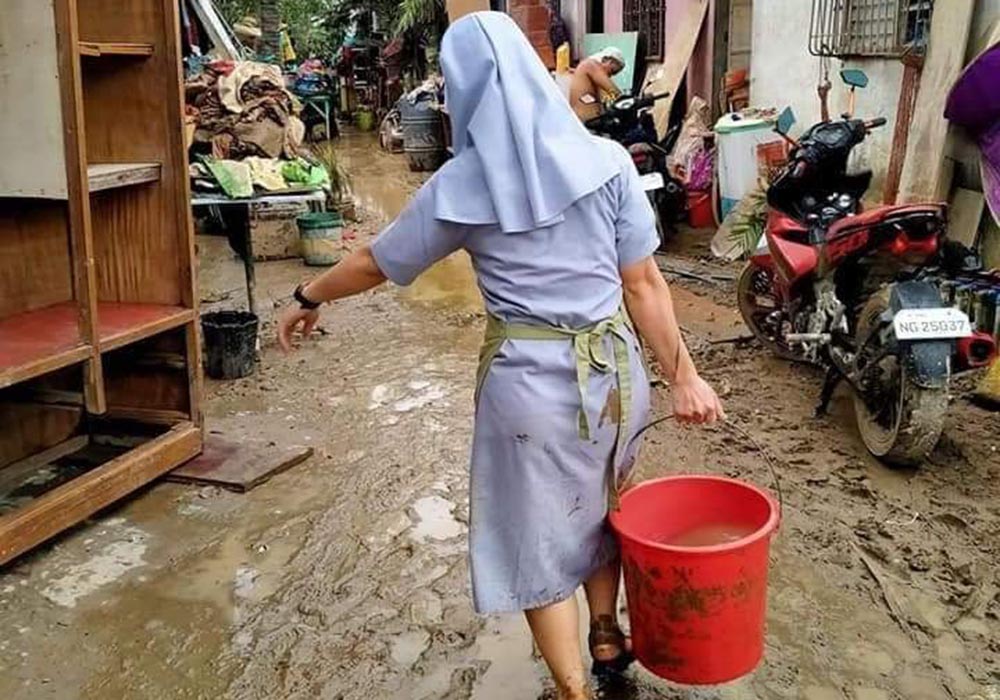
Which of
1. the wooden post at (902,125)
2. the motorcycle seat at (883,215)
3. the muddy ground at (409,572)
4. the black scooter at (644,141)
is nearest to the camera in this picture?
the muddy ground at (409,572)

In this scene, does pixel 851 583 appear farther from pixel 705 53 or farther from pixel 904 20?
pixel 705 53

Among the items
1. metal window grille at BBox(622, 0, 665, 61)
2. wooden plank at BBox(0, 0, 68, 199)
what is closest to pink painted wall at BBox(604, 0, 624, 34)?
metal window grille at BBox(622, 0, 665, 61)

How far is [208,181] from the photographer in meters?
5.74

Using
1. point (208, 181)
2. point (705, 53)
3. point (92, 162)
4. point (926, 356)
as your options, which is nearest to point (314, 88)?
point (705, 53)

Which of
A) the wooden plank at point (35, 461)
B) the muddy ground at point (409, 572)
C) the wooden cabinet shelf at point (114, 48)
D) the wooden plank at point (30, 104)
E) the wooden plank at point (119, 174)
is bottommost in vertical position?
the muddy ground at point (409, 572)

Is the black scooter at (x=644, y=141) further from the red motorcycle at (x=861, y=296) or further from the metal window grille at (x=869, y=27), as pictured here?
the red motorcycle at (x=861, y=296)

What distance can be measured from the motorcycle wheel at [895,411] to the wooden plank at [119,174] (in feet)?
9.45

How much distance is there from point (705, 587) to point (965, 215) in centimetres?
397

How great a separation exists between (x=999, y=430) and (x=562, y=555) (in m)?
2.75

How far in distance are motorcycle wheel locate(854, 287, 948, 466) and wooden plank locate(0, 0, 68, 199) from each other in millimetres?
3020

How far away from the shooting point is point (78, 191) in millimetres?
3312

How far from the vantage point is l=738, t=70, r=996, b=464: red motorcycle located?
12.1 feet

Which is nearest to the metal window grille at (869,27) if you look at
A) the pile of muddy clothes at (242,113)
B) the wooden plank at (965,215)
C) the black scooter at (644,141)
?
the wooden plank at (965,215)

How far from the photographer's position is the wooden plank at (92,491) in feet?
10.8
